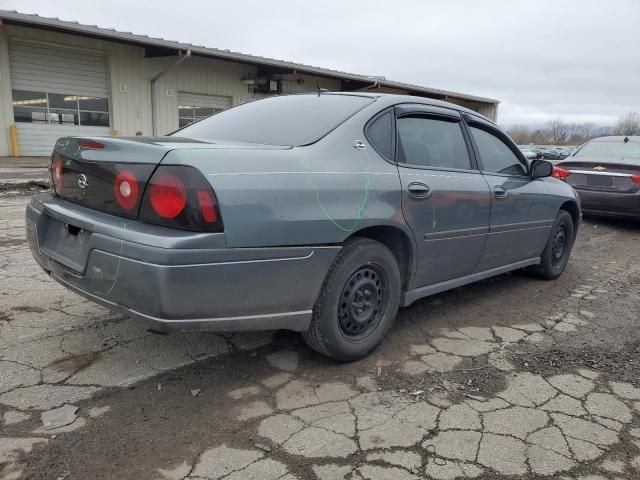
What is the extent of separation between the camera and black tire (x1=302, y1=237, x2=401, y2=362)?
2703 mm

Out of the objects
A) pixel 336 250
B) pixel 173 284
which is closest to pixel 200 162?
pixel 173 284

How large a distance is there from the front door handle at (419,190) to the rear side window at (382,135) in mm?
219

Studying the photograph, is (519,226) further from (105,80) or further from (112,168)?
(105,80)

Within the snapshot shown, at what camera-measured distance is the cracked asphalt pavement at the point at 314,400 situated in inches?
81.4

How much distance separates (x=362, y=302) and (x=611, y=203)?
6241 millimetres

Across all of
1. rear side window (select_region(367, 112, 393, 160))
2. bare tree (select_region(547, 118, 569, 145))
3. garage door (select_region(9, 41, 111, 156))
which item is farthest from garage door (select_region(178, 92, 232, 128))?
bare tree (select_region(547, 118, 569, 145))

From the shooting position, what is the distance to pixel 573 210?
16.6ft

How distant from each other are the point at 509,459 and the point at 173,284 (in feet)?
5.27

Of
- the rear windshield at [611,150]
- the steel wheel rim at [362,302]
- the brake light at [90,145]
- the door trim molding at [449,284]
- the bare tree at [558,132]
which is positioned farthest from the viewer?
the bare tree at [558,132]

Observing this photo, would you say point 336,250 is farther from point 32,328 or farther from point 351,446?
point 32,328

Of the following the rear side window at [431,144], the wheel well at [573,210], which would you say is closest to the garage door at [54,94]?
the rear side window at [431,144]

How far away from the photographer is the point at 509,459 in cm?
214

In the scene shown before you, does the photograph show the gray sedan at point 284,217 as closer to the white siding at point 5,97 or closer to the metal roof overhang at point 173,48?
the metal roof overhang at point 173,48

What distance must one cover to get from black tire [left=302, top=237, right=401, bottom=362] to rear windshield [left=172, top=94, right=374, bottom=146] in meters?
0.69
